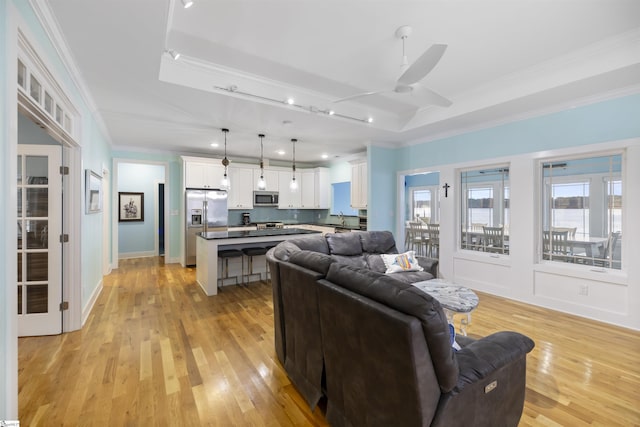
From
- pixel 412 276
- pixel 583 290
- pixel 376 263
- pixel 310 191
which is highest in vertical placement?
pixel 310 191

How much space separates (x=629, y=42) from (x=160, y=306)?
6022 millimetres

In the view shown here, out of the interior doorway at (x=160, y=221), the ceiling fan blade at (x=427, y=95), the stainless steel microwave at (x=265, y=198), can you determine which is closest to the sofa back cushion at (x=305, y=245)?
the ceiling fan blade at (x=427, y=95)

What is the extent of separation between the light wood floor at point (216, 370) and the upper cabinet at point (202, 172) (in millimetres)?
3288

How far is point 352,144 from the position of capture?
6.14m

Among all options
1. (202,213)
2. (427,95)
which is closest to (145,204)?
(202,213)

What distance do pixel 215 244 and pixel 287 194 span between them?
3672 mm

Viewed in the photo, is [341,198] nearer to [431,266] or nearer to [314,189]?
[314,189]

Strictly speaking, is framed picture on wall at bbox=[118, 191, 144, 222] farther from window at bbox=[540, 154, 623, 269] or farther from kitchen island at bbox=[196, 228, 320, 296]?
window at bbox=[540, 154, 623, 269]

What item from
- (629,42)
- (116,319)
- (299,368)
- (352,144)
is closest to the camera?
(299,368)

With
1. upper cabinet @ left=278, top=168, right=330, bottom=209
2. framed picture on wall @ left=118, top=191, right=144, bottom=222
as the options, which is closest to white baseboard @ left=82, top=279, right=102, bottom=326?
framed picture on wall @ left=118, top=191, right=144, bottom=222

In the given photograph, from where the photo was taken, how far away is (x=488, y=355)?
4.96 feet

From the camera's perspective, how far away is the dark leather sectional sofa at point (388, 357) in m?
1.26

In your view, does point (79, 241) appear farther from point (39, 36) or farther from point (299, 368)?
point (299, 368)

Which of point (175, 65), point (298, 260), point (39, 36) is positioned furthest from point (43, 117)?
point (298, 260)
